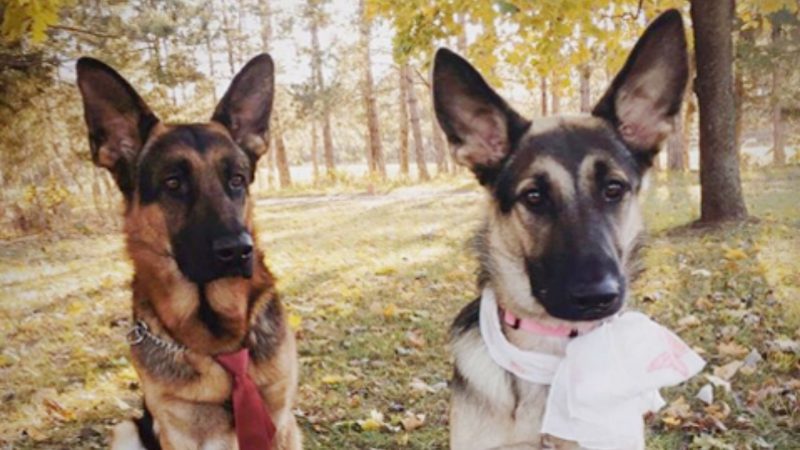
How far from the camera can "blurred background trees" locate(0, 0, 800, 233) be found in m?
7.54

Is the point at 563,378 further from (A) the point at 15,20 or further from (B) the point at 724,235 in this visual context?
(B) the point at 724,235

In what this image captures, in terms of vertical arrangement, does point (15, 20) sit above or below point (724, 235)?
above

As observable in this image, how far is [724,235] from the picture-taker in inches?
337

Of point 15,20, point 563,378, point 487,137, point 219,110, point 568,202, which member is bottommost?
point 563,378

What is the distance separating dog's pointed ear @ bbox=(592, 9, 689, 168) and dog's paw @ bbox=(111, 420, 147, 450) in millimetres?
2646

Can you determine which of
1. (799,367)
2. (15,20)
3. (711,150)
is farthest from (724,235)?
(15,20)

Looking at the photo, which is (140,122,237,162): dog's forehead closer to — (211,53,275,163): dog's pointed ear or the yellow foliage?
(211,53,275,163): dog's pointed ear

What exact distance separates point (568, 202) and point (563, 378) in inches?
26.3

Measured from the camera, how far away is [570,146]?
269cm

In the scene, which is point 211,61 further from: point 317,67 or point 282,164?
point 282,164

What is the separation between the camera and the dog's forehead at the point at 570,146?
8.70ft

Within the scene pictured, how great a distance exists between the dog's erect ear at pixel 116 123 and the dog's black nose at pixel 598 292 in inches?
88.5

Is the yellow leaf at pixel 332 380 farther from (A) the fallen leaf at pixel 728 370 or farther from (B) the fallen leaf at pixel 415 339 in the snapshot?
(A) the fallen leaf at pixel 728 370

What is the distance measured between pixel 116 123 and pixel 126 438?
1550 mm
